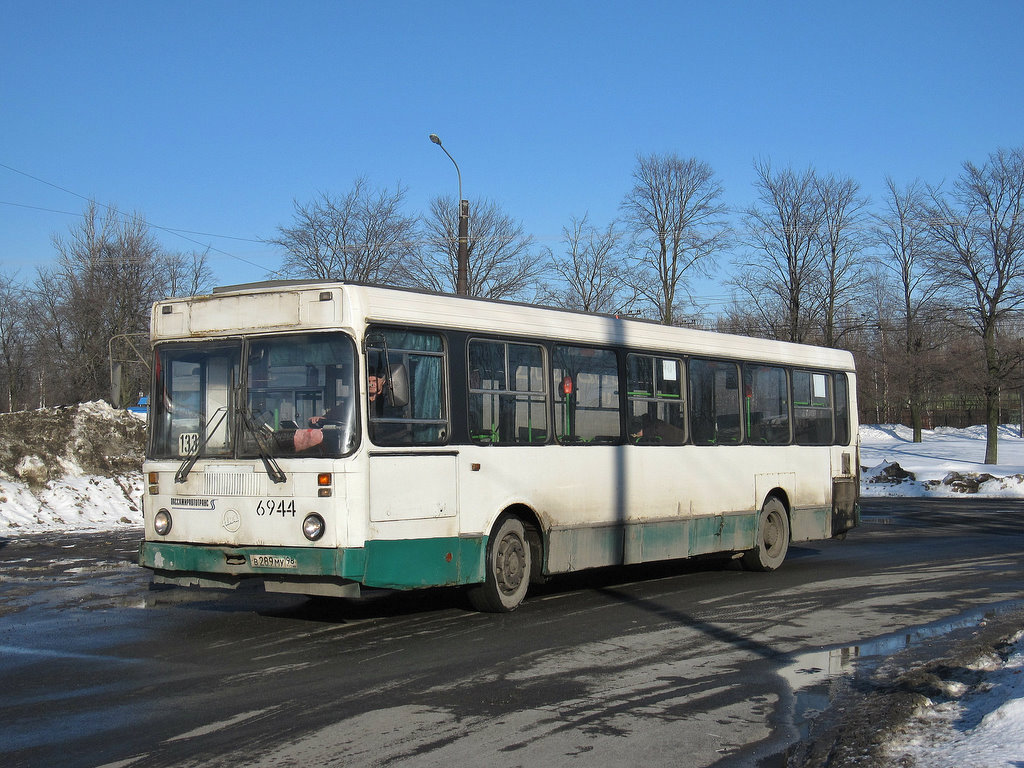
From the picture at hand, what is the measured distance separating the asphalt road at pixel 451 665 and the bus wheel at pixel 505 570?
0.18 m

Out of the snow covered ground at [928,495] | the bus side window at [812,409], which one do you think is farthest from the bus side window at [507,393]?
the bus side window at [812,409]

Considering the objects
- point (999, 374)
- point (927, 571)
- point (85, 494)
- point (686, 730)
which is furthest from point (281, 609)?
point (999, 374)

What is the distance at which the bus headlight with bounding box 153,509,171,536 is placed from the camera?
9.57 metres

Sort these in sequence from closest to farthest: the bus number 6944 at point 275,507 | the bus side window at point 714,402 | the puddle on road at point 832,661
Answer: the puddle on road at point 832,661, the bus number 6944 at point 275,507, the bus side window at point 714,402

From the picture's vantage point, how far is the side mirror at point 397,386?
29.9ft

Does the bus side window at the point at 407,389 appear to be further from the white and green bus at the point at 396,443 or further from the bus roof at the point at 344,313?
the bus roof at the point at 344,313

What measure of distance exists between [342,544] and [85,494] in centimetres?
1598

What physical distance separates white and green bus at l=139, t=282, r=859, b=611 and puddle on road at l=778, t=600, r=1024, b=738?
3155 millimetres

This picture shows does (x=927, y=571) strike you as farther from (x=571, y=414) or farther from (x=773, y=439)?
(x=571, y=414)

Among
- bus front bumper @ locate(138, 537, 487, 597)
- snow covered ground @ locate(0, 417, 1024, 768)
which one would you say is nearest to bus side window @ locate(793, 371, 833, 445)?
snow covered ground @ locate(0, 417, 1024, 768)

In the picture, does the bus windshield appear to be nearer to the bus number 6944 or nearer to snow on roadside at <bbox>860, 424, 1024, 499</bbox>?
the bus number 6944

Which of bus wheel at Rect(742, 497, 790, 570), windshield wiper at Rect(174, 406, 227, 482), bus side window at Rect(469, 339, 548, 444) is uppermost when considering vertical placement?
bus side window at Rect(469, 339, 548, 444)

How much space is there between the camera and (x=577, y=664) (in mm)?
8062

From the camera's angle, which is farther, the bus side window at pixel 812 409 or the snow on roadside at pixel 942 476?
the snow on roadside at pixel 942 476
